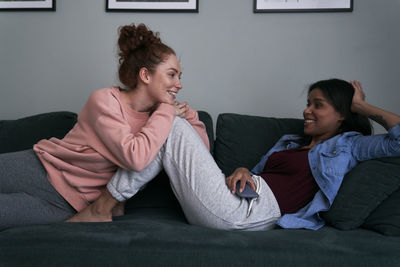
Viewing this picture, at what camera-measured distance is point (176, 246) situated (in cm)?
111

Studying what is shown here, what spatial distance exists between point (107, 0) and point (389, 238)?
2.18m

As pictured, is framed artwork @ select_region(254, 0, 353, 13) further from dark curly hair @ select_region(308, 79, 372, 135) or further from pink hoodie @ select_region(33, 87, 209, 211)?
pink hoodie @ select_region(33, 87, 209, 211)

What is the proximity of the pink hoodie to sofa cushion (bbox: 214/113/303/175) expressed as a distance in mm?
501

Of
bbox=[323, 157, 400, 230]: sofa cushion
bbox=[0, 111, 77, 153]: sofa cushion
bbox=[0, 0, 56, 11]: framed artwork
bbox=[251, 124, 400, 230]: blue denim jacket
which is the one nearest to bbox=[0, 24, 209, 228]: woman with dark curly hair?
bbox=[0, 111, 77, 153]: sofa cushion

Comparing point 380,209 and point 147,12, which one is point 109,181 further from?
point 147,12

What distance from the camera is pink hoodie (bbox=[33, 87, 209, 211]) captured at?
135 centimetres

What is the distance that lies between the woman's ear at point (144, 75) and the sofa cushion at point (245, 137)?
21.6 inches

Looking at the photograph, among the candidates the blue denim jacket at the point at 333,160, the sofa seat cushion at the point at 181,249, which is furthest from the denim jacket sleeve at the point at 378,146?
the sofa seat cushion at the point at 181,249

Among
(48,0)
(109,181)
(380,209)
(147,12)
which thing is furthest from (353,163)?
(48,0)

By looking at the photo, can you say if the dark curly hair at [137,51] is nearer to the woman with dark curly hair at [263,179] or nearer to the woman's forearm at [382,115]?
the woman with dark curly hair at [263,179]

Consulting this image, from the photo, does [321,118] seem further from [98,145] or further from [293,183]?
[98,145]

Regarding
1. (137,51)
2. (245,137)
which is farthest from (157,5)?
(245,137)

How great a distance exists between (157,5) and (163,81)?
973mm

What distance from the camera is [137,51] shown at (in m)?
1.61
